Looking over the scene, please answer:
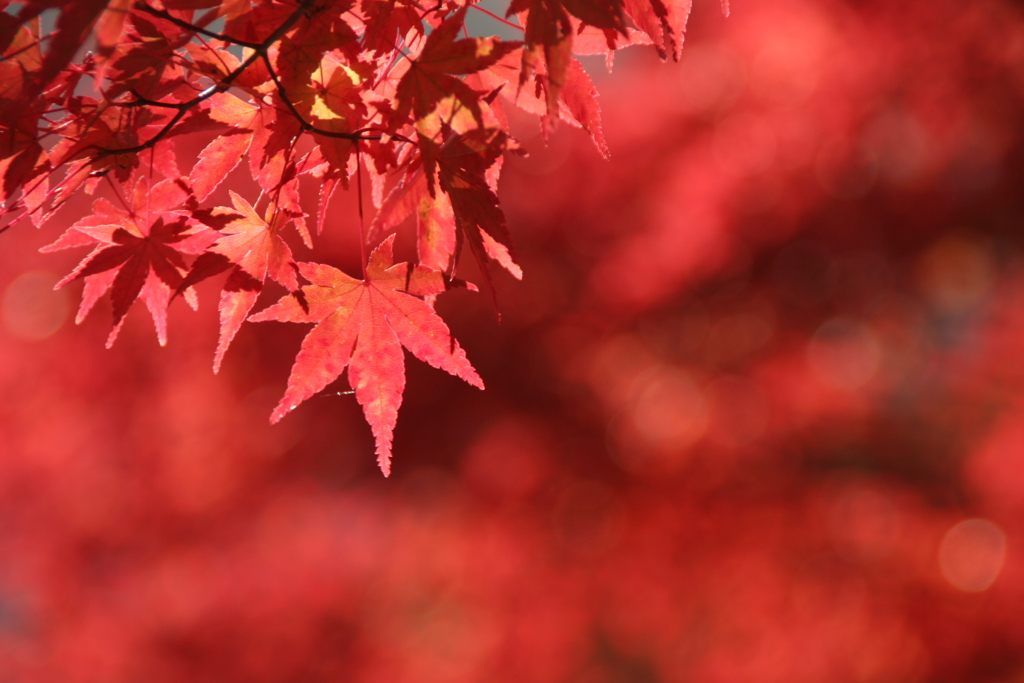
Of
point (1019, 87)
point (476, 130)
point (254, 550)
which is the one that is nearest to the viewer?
point (476, 130)

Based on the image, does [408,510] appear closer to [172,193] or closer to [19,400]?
[19,400]

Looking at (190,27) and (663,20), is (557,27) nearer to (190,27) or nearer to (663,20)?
(663,20)

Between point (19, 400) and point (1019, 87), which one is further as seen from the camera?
point (1019, 87)

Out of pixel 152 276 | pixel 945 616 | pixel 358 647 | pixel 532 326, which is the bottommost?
pixel 358 647

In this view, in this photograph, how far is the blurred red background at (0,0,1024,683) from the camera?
2.88 metres

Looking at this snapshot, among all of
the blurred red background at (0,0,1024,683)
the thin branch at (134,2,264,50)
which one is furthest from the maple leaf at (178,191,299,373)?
the blurred red background at (0,0,1024,683)

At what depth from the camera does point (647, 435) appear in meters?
3.08

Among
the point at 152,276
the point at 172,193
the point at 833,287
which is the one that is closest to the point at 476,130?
the point at 172,193

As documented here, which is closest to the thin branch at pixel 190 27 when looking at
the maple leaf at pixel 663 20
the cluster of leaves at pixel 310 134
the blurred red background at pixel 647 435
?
the cluster of leaves at pixel 310 134

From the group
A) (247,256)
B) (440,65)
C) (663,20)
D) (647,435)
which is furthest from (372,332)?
(647,435)

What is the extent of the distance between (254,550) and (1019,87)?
4206mm

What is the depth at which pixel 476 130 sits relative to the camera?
1.55ft

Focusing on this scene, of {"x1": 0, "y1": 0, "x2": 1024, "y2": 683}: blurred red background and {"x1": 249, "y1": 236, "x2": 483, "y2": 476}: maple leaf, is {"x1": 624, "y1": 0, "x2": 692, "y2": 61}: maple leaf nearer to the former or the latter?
{"x1": 249, "y1": 236, "x2": 483, "y2": 476}: maple leaf

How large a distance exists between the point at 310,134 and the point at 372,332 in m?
0.19
